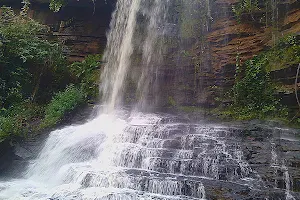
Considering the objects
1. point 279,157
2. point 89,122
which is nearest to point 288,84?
point 279,157

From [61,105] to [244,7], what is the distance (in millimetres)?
7889

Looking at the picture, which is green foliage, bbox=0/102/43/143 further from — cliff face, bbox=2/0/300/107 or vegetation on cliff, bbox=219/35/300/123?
vegetation on cliff, bbox=219/35/300/123

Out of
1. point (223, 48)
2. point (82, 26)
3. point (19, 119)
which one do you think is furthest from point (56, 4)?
point (223, 48)

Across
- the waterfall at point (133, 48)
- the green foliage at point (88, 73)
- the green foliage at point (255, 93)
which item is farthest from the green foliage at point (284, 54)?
the green foliage at point (88, 73)

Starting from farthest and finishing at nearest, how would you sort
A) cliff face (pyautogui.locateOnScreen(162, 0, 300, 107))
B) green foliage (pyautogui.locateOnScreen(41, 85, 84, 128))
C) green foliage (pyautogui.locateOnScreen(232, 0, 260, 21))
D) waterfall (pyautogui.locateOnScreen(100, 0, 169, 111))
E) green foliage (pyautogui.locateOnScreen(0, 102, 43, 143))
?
1. waterfall (pyautogui.locateOnScreen(100, 0, 169, 111))
2. green foliage (pyautogui.locateOnScreen(232, 0, 260, 21))
3. cliff face (pyautogui.locateOnScreen(162, 0, 300, 107))
4. green foliage (pyautogui.locateOnScreen(41, 85, 84, 128))
5. green foliage (pyautogui.locateOnScreen(0, 102, 43, 143))

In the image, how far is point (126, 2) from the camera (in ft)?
50.3

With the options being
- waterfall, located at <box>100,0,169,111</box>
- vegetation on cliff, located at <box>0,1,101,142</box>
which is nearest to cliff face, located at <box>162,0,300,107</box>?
waterfall, located at <box>100,0,169,111</box>

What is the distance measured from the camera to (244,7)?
477 inches

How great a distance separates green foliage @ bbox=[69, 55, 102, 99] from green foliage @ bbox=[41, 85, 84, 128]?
39.7 inches

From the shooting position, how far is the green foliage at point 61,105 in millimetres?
10984

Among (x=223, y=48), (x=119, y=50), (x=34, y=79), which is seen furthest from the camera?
(x=119, y=50)

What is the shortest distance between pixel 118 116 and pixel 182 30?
5.03m

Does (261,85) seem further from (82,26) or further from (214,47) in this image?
(82,26)

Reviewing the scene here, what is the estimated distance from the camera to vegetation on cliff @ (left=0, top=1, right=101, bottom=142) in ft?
36.7
